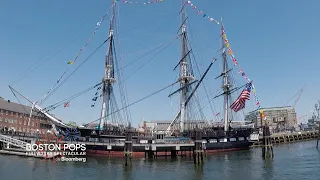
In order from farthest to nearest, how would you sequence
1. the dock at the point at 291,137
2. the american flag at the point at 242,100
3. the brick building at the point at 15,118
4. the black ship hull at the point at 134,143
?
1. the dock at the point at 291,137
2. the brick building at the point at 15,118
3. the american flag at the point at 242,100
4. the black ship hull at the point at 134,143

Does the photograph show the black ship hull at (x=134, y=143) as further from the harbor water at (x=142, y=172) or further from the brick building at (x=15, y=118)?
the brick building at (x=15, y=118)

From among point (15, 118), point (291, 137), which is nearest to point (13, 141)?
point (15, 118)

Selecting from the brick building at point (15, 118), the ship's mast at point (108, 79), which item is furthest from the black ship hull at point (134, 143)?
the brick building at point (15, 118)

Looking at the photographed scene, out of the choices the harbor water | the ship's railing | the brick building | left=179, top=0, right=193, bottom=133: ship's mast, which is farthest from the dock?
the brick building

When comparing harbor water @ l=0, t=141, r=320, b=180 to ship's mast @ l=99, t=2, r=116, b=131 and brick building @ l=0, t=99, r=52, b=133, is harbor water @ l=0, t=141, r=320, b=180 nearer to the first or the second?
ship's mast @ l=99, t=2, r=116, b=131

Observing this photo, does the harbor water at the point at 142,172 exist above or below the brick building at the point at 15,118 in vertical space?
below

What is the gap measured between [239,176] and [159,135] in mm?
34469

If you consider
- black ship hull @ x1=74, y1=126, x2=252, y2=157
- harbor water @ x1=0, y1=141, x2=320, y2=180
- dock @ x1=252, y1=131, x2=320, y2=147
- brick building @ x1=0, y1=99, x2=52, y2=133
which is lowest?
dock @ x1=252, y1=131, x2=320, y2=147

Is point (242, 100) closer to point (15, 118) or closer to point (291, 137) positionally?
point (291, 137)

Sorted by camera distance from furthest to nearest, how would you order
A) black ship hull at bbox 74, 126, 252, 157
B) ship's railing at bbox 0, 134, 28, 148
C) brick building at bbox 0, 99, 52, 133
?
brick building at bbox 0, 99, 52, 133, black ship hull at bbox 74, 126, 252, 157, ship's railing at bbox 0, 134, 28, 148

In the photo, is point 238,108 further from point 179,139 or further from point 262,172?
point 262,172

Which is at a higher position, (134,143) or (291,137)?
(134,143)

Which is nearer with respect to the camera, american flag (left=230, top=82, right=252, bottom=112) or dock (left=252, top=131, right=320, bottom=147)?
american flag (left=230, top=82, right=252, bottom=112)

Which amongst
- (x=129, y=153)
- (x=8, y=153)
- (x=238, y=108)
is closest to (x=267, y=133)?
(x=238, y=108)
